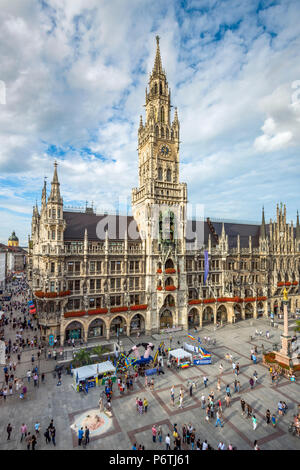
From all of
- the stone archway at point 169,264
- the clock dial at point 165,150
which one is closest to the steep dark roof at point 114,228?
the stone archway at point 169,264

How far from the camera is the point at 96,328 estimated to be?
162 feet

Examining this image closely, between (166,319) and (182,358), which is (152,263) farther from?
(182,358)

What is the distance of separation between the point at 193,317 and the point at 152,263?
18391 millimetres

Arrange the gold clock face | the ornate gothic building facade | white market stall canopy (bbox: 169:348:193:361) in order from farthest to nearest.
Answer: the gold clock face → the ornate gothic building facade → white market stall canopy (bbox: 169:348:193:361)

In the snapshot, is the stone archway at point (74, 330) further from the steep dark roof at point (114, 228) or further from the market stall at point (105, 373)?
the steep dark roof at point (114, 228)

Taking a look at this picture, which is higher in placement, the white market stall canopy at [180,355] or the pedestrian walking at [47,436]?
the white market stall canopy at [180,355]

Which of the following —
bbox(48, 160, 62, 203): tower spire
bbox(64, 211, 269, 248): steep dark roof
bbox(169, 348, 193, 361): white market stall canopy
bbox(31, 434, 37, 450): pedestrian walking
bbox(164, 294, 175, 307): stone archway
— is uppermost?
bbox(48, 160, 62, 203): tower spire

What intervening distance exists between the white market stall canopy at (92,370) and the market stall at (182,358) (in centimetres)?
970

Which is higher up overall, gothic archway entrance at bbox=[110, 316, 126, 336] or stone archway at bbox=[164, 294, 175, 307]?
stone archway at bbox=[164, 294, 175, 307]

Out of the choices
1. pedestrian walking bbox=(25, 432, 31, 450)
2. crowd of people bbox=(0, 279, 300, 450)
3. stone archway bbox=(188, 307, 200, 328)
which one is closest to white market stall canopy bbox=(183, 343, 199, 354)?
crowd of people bbox=(0, 279, 300, 450)

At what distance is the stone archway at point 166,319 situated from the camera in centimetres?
5331

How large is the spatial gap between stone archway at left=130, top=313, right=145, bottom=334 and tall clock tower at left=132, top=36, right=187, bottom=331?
2.43 meters

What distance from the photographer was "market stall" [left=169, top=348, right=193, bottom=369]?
3635 centimetres

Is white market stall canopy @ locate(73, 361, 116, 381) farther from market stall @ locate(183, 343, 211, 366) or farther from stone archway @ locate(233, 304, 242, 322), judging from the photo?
stone archway @ locate(233, 304, 242, 322)
